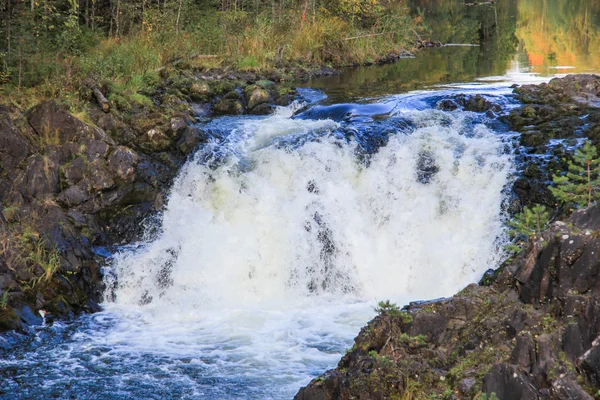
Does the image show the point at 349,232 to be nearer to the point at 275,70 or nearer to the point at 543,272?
the point at 543,272

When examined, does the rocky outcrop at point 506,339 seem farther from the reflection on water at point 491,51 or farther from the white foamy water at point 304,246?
the reflection on water at point 491,51

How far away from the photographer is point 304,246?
419 inches

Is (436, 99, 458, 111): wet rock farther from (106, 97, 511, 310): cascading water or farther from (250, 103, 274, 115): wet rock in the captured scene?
(250, 103, 274, 115): wet rock

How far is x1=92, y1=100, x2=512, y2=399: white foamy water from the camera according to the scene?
348 inches

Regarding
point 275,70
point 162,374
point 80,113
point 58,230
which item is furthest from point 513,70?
point 162,374

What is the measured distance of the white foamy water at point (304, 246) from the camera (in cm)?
884

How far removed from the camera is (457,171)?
11477 mm

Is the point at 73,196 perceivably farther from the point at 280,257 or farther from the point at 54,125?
the point at 280,257

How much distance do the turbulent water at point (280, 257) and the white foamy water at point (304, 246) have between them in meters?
0.02

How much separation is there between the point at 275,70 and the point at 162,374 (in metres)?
13.5

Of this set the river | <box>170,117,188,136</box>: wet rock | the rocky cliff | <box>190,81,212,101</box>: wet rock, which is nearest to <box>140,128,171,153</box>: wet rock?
the rocky cliff

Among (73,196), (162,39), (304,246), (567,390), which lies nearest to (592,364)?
(567,390)

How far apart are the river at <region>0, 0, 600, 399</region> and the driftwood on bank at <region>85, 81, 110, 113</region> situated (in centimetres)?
197

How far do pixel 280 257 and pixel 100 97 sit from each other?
4.86m
